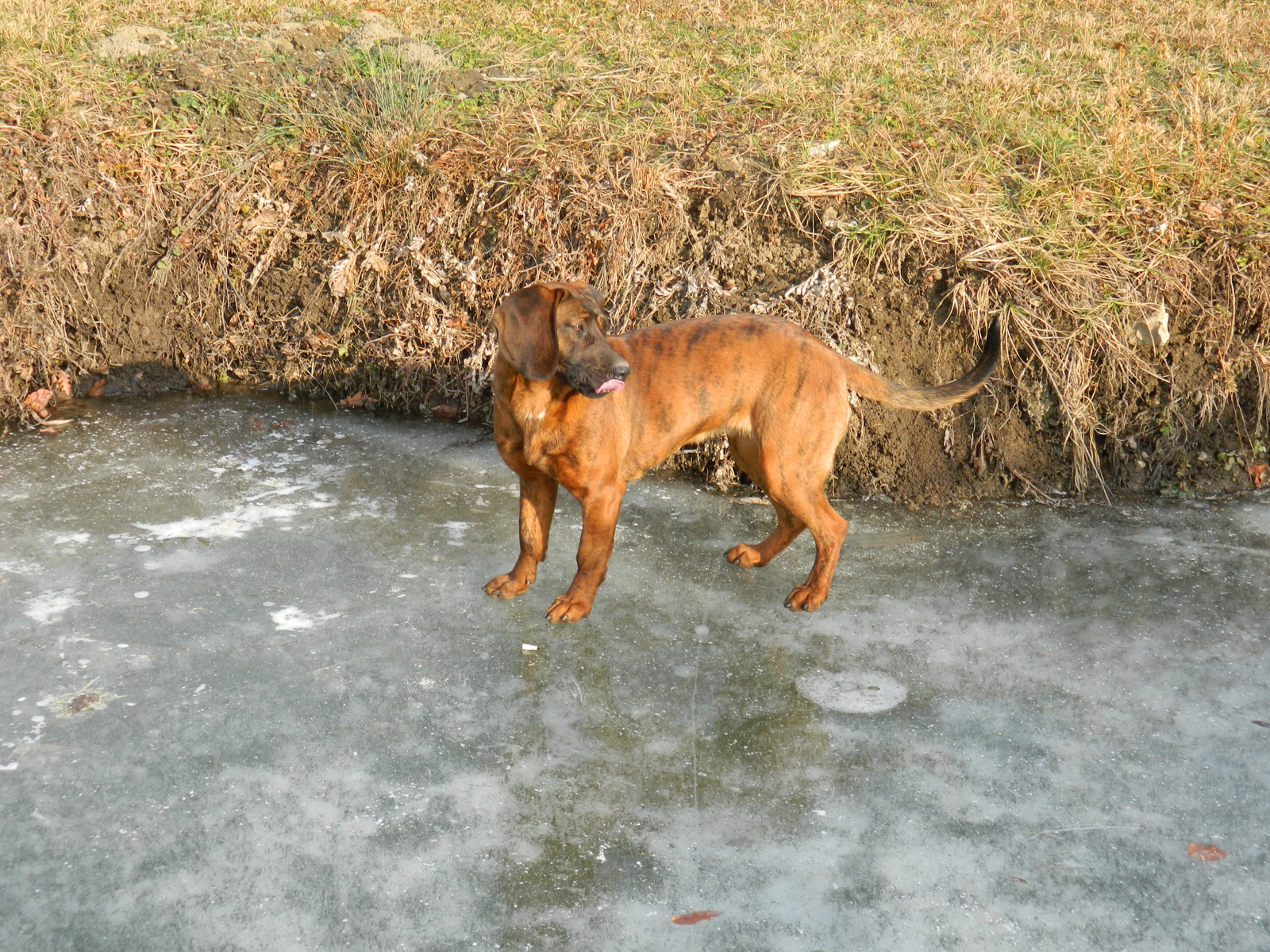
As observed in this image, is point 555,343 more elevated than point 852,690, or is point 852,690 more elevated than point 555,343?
point 555,343

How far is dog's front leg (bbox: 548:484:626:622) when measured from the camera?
3904 millimetres

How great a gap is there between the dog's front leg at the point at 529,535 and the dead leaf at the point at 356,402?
232 centimetres

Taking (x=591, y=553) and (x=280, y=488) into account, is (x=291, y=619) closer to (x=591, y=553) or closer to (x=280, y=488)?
(x=591, y=553)

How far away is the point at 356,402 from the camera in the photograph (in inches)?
240

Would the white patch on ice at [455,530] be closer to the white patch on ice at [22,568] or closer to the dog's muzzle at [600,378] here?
the dog's muzzle at [600,378]

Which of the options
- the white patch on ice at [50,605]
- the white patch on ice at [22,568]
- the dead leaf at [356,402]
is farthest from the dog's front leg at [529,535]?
the dead leaf at [356,402]

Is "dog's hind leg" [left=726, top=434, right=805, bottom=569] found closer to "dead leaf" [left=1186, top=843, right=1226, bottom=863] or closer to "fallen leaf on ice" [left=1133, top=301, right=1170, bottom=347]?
"dead leaf" [left=1186, top=843, right=1226, bottom=863]

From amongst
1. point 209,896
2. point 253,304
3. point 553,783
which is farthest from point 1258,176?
point 209,896

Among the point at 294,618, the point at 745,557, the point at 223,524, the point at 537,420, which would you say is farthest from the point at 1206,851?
the point at 223,524

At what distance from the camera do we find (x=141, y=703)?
130 inches

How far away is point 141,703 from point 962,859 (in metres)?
2.49

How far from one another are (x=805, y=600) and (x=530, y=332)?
152cm

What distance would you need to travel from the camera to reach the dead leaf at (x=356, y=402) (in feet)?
19.9

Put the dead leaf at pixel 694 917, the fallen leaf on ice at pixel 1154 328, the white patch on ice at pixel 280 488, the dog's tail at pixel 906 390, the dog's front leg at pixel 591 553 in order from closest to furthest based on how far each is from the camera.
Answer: the dead leaf at pixel 694 917
the dog's front leg at pixel 591 553
the dog's tail at pixel 906 390
the white patch on ice at pixel 280 488
the fallen leaf on ice at pixel 1154 328
